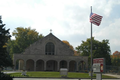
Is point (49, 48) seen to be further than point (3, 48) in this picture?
Yes

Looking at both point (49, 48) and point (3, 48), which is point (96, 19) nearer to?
point (3, 48)

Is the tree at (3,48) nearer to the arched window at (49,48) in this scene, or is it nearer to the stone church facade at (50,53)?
the stone church facade at (50,53)

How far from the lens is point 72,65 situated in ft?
200

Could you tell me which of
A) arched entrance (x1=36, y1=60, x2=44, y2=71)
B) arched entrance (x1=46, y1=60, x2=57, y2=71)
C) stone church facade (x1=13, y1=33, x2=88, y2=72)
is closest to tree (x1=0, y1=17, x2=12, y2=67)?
stone church facade (x1=13, y1=33, x2=88, y2=72)

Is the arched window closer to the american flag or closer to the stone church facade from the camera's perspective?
the stone church facade

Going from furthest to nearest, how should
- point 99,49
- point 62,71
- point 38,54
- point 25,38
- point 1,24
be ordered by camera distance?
1. point 25,38
2. point 99,49
3. point 38,54
4. point 62,71
5. point 1,24

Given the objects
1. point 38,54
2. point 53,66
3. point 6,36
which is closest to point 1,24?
point 6,36

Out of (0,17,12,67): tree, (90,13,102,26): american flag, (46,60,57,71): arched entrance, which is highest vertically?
(90,13,102,26): american flag

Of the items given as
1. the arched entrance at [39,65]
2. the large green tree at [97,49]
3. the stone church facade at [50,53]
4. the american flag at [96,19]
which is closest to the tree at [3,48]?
the american flag at [96,19]

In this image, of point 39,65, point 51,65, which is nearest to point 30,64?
point 39,65

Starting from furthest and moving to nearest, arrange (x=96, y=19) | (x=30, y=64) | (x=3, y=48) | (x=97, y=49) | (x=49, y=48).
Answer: (x=97, y=49) < (x=49, y=48) < (x=30, y=64) < (x=96, y=19) < (x=3, y=48)

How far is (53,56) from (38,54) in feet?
13.7

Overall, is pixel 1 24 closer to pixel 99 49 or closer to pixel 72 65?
pixel 72 65

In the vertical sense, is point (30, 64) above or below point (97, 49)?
below
